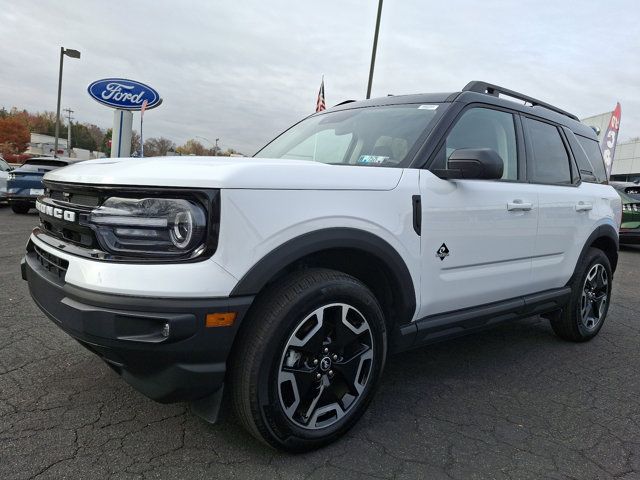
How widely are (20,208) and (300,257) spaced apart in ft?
41.6

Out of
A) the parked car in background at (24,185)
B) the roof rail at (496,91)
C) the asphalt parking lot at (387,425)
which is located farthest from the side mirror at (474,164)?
the parked car in background at (24,185)

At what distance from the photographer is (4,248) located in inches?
283

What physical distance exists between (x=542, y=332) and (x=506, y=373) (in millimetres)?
1329

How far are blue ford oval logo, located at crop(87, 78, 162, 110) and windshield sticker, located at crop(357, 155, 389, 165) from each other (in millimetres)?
14048

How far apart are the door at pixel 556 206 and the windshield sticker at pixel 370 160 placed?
1279 mm

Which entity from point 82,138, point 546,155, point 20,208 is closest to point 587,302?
point 546,155

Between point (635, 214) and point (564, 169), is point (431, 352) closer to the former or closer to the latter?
point (564, 169)

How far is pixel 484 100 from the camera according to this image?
3.23 m

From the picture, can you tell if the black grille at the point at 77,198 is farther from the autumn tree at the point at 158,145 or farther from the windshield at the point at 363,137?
the autumn tree at the point at 158,145

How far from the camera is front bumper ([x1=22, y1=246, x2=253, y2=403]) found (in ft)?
6.22

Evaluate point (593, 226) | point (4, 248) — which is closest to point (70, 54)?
point (4, 248)

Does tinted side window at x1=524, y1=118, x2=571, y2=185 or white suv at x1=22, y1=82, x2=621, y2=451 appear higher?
tinted side window at x1=524, y1=118, x2=571, y2=185

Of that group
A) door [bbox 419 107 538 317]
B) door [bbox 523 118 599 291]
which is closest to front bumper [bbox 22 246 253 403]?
door [bbox 419 107 538 317]

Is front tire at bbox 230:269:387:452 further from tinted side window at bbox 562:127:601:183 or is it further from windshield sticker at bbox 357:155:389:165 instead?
tinted side window at bbox 562:127:601:183
